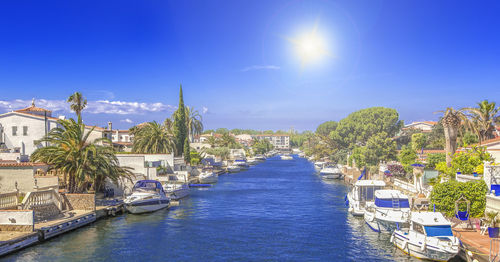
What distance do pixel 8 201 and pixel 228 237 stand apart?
16.6 metres

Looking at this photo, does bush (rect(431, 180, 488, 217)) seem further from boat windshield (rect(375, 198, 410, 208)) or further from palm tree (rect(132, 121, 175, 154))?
palm tree (rect(132, 121, 175, 154))

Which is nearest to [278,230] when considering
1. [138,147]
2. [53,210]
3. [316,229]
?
[316,229]

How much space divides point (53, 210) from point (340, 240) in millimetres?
22807

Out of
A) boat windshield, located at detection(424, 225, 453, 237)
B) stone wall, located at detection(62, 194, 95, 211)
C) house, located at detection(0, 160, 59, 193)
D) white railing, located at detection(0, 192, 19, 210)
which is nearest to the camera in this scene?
boat windshield, located at detection(424, 225, 453, 237)

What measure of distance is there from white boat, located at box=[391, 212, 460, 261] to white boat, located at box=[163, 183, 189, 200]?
29.9m

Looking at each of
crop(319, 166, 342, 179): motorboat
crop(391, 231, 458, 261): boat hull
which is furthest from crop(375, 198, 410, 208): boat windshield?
crop(319, 166, 342, 179): motorboat

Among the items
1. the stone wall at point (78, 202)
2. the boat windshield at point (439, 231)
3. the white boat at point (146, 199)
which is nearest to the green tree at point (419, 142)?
the white boat at point (146, 199)

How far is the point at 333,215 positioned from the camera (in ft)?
130

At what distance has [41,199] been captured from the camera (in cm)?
3011

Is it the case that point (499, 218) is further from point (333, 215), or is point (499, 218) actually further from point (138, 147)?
point (138, 147)

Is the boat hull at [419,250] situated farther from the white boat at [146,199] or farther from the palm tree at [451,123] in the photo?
the white boat at [146,199]

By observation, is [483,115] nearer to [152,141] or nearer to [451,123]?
[451,123]

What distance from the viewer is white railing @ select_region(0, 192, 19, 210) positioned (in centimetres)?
2847

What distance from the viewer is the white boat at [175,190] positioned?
48.6 meters
